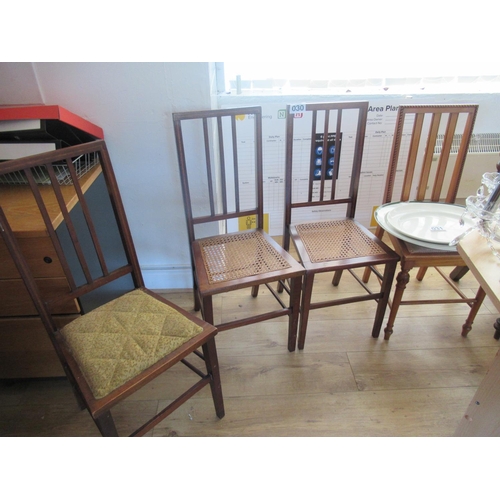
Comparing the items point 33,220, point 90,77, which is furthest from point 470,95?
point 33,220

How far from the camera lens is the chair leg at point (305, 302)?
4.42 feet

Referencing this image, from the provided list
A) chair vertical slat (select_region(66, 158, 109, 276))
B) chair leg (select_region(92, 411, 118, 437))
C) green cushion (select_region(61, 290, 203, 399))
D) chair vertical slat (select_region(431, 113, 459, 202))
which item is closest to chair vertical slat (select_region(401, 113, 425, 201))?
chair vertical slat (select_region(431, 113, 459, 202))

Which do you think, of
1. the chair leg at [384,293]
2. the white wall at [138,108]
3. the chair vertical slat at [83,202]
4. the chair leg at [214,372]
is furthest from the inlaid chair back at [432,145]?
the chair vertical slat at [83,202]

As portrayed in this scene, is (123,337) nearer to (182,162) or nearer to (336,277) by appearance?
(182,162)

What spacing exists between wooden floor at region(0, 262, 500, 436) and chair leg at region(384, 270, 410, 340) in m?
0.07

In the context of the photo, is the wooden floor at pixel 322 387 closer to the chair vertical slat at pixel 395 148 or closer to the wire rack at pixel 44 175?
the chair vertical slat at pixel 395 148

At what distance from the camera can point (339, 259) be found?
1.37 meters

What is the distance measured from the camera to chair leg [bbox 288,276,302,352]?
4.39 ft

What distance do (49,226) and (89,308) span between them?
0.39m

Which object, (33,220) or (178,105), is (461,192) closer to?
(178,105)

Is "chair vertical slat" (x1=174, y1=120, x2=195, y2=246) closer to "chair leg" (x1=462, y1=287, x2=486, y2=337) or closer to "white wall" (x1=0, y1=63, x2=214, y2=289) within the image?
"white wall" (x1=0, y1=63, x2=214, y2=289)

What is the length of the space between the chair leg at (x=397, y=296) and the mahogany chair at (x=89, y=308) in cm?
84

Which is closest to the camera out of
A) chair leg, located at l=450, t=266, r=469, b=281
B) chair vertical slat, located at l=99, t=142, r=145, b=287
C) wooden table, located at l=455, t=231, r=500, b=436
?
wooden table, located at l=455, t=231, r=500, b=436

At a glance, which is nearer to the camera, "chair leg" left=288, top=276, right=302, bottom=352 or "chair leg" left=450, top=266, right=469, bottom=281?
"chair leg" left=288, top=276, right=302, bottom=352
